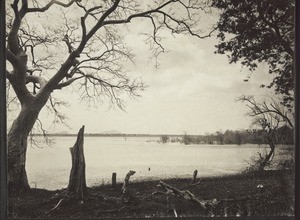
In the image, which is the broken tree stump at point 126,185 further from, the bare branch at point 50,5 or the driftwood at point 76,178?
the bare branch at point 50,5

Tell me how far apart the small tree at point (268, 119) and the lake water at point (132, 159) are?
7 cm

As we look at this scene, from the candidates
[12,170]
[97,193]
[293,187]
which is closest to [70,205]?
[97,193]

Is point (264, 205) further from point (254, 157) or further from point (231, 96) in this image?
point (231, 96)

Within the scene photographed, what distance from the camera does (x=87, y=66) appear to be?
2.59 meters

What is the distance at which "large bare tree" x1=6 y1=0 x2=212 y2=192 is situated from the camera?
250 centimetres

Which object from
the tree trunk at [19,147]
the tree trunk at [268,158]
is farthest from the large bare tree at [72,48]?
the tree trunk at [268,158]

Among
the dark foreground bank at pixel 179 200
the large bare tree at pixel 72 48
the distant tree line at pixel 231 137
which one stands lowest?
the dark foreground bank at pixel 179 200

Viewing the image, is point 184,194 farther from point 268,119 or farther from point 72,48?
point 72,48

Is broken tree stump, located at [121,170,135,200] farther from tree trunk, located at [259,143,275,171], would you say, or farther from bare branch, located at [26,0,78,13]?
bare branch, located at [26,0,78,13]

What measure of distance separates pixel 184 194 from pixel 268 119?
661mm

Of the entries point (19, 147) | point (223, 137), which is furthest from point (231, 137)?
point (19, 147)

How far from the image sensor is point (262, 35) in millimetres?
2637

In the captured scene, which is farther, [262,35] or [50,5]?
[262,35]

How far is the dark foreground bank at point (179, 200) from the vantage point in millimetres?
2514
